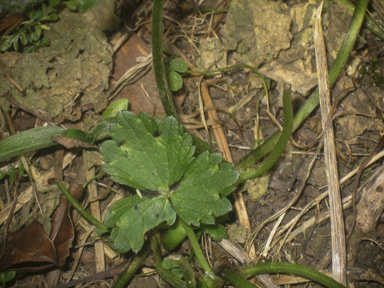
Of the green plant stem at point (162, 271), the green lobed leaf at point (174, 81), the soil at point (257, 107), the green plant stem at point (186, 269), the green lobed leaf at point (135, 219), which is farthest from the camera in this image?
the green lobed leaf at point (174, 81)

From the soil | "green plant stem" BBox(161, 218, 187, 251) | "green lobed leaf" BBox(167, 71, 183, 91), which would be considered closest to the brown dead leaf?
the soil

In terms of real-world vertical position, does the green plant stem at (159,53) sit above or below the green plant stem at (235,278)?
above

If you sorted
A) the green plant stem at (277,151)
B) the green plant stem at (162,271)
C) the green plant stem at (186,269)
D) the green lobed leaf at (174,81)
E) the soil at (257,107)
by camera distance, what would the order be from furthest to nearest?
the green lobed leaf at (174,81), the soil at (257,107), the green plant stem at (277,151), the green plant stem at (162,271), the green plant stem at (186,269)

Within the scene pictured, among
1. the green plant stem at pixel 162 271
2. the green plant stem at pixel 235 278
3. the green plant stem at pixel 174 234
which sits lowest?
the green plant stem at pixel 235 278

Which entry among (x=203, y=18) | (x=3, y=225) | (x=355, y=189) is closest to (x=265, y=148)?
(x=355, y=189)

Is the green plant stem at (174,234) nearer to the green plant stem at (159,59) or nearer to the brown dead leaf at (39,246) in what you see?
the green plant stem at (159,59)

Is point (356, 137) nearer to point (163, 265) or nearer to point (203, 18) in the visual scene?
point (203, 18)

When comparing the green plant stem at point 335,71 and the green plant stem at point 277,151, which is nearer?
the green plant stem at point 277,151

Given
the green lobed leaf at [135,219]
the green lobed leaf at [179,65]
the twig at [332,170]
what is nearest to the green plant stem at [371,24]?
the twig at [332,170]
